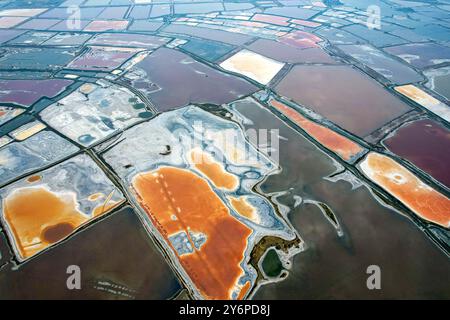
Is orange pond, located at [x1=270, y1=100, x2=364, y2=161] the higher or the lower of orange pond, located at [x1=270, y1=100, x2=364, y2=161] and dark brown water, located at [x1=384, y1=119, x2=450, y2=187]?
the higher

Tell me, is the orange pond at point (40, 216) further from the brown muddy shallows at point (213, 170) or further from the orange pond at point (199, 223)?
the brown muddy shallows at point (213, 170)

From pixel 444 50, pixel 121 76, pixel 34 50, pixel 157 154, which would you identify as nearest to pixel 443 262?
pixel 157 154

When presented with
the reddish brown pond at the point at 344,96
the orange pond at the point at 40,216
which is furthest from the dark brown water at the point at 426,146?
the orange pond at the point at 40,216

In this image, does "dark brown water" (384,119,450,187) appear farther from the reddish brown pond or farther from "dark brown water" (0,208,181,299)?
"dark brown water" (0,208,181,299)

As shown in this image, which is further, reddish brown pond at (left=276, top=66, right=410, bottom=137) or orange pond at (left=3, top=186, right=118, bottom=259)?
reddish brown pond at (left=276, top=66, right=410, bottom=137)

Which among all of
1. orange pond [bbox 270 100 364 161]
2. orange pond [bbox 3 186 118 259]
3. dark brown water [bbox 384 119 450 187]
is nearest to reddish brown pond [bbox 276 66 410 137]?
orange pond [bbox 270 100 364 161]

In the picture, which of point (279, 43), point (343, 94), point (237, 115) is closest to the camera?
point (237, 115)

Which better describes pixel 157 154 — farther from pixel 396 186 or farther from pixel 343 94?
pixel 343 94

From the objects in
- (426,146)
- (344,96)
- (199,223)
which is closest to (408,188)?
(426,146)
